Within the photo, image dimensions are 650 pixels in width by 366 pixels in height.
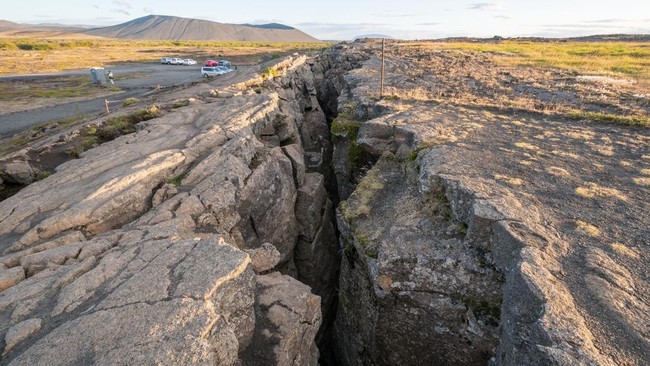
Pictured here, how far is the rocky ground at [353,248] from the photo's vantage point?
620 centimetres

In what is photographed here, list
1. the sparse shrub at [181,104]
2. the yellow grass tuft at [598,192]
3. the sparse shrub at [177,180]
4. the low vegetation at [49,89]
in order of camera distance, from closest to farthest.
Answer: the yellow grass tuft at [598,192], the sparse shrub at [177,180], the sparse shrub at [181,104], the low vegetation at [49,89]

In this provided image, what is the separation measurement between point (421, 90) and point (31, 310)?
2181 centimetres

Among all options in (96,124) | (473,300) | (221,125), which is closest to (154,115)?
(96,124)

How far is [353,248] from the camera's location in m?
11.8

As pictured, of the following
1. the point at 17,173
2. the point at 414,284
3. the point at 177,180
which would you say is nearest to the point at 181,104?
the point at 17,173

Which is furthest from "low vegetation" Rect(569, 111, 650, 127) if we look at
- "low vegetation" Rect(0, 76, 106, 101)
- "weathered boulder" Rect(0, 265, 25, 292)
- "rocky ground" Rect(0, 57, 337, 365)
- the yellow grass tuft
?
"low vegetation" Rect(0, 76, 106, 101)

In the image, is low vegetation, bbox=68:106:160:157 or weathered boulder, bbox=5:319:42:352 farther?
low vegetation, bbox=68:106:160:157

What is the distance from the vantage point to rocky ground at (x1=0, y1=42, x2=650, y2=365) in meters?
6.20

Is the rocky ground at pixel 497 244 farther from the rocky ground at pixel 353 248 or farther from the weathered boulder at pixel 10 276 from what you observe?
the weathered boulder at pixel 10 276

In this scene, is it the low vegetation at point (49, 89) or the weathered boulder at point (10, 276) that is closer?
the weathered boulder at point (10, 276)

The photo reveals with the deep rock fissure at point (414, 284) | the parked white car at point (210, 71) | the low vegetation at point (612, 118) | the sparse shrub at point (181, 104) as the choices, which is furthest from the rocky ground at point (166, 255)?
the parked white car at point (210, 71)

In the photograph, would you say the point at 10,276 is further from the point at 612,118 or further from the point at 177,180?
the point at 612,118

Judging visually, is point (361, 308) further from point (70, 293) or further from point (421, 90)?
point (421, 90)

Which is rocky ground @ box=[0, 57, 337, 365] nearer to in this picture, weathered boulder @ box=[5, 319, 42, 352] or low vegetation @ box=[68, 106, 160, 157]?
weathered boulder @ box=[5, 319, 42, 352]
